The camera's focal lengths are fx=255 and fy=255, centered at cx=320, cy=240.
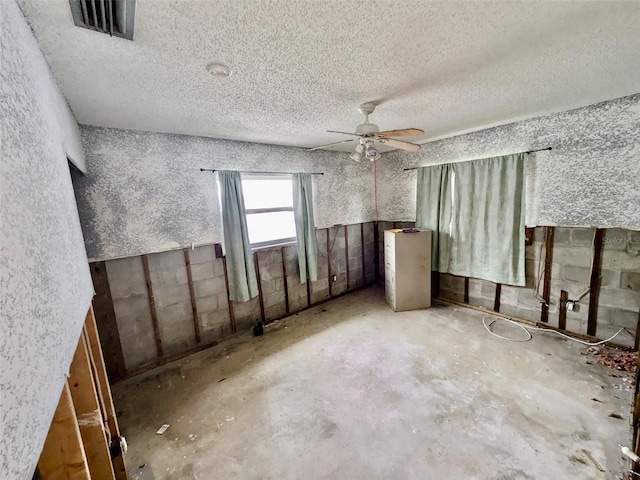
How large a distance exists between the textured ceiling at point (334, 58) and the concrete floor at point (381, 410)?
7.91 feet

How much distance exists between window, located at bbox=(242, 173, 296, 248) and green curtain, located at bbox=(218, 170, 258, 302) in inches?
7.7

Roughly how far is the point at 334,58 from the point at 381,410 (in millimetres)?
2449

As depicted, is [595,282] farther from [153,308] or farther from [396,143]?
[153,308]

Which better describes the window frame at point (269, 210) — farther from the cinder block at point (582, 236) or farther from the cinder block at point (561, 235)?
the cinder block at point (582, 236)

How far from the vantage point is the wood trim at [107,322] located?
2.37m

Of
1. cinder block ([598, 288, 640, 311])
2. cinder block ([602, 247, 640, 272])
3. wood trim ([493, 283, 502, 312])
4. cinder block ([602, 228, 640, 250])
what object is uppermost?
cinder block ([602, 228, 640, 250])

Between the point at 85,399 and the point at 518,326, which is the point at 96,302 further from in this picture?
the point at 518,326

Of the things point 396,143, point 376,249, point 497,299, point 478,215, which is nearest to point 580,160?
point 478,215

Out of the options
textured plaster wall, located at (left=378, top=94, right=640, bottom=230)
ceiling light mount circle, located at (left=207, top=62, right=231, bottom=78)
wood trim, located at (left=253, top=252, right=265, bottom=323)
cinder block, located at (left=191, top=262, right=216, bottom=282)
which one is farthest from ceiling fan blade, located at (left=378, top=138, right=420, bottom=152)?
cinder block, located at (left=191, top=262, right=216, bottom=282)

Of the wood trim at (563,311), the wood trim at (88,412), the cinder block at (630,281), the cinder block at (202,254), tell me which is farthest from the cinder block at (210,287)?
the cinder block at (630,281)

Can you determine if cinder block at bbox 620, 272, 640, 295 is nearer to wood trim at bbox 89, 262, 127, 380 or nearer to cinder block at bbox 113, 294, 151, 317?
cinder block at bbox 113, 294, 151, 317

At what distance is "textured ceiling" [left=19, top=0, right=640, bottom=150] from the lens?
1.10 m

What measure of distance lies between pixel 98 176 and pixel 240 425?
8.05 ft

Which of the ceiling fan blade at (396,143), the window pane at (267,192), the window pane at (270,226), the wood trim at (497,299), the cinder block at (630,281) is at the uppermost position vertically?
the ceiling fan blade at (396,143)
